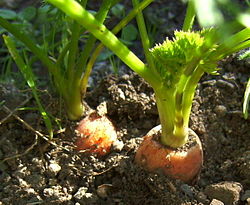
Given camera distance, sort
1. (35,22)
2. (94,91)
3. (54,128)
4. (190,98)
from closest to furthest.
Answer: (190,98) → (54,128) → (94,91) → (35,22)

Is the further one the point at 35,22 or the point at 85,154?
the point at 35,22

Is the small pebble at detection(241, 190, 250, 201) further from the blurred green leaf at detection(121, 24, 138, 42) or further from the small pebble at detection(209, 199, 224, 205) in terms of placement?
the blurred green leaf at detection(121, 24, 138, 42)

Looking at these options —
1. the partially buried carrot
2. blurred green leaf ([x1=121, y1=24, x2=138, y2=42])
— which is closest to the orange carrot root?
the partially buried carrot

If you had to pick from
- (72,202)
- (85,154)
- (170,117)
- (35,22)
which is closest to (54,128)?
(85,154)

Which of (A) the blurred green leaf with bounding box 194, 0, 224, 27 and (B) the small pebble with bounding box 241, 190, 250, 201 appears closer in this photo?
(A) the blurred green leaf with bounding box 194, 0, 224, 27

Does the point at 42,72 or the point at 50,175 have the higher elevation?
the point at 42,72

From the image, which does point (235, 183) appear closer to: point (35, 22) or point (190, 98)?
point (190, 98)

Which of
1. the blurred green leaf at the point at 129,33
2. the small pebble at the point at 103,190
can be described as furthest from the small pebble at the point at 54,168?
the blurred green leaf at the point at 129,33
